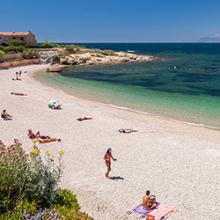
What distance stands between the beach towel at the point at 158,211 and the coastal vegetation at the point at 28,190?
2.43 metres

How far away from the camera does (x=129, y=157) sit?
18.0 meters

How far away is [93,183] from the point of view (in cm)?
1458

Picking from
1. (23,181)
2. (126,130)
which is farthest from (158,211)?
(126,130)

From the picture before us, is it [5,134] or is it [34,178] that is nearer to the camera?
[34,178]

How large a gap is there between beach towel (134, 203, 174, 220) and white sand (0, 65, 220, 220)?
23 centimetres

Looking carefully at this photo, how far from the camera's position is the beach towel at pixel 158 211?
11.8m

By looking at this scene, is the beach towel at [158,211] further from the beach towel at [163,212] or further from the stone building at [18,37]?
the stone building at [18,37]

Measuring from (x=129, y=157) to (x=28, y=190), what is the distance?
8548 mm

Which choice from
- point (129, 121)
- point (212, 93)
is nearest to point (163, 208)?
point (129, 121)

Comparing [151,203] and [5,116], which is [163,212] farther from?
[5,116]

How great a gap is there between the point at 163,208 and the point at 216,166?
5469 millimetres

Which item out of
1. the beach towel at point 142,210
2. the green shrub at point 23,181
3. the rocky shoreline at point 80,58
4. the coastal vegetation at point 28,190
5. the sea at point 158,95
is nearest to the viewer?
the coastal vegetation at point 28,190

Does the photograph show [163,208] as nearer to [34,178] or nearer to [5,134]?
[34,178]

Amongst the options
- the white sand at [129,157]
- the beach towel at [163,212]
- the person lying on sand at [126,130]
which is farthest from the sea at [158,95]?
the beach towel at [163,212]
